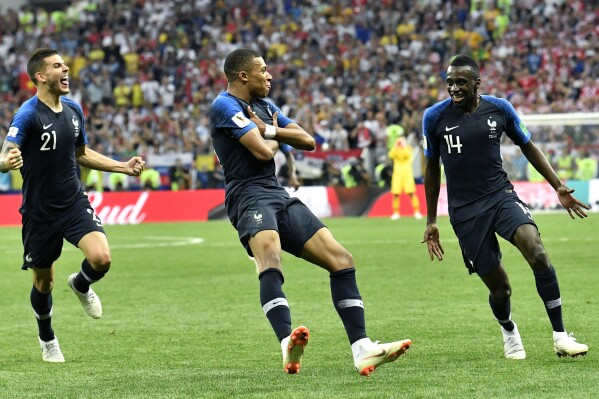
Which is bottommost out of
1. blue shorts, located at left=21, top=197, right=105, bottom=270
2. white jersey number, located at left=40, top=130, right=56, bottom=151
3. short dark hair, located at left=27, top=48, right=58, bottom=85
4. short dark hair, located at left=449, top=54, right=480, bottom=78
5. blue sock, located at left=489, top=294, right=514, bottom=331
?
blue sock, located at left=489, top=294, right=514, bottom=331

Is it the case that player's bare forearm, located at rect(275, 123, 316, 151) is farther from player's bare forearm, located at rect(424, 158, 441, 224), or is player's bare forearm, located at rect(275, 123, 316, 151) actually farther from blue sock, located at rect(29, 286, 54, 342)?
blue sock, located at rect(29, 286, 54, 342)

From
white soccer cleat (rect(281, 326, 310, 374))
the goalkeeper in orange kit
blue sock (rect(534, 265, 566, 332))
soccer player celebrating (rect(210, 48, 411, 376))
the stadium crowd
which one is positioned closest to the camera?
white soccer cleat (rect(281, 326, 310, 374))

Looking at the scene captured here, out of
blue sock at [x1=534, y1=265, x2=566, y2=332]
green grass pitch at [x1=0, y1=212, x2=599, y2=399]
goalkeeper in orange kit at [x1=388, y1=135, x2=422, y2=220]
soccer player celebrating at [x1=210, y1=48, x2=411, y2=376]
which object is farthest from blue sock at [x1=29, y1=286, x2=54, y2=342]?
goalkeeper in orange kit at [x1=388, y1=135, x2=422, y2=220]

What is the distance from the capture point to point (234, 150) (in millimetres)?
8102

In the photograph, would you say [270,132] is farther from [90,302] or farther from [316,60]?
[316,60]

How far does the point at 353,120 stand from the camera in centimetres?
3491

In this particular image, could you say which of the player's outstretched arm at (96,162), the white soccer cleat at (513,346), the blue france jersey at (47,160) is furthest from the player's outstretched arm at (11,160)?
the white soccer cleat at (513,346)

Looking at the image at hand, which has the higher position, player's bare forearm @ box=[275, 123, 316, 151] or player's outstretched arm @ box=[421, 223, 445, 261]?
player's bare forearm @ box=[275, 123, 316, 151]

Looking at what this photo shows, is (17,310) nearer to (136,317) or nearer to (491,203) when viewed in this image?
(136,317)

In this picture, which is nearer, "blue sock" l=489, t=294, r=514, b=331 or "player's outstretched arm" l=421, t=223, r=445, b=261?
"blue sock" l=489, t=294, r=514, b=331

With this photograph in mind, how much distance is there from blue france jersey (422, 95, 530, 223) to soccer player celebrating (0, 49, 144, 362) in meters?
2.42

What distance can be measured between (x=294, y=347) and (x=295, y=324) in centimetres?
405

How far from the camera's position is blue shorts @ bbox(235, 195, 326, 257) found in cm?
782

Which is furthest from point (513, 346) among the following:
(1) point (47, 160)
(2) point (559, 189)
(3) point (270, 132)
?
(1) point (47, 160)
